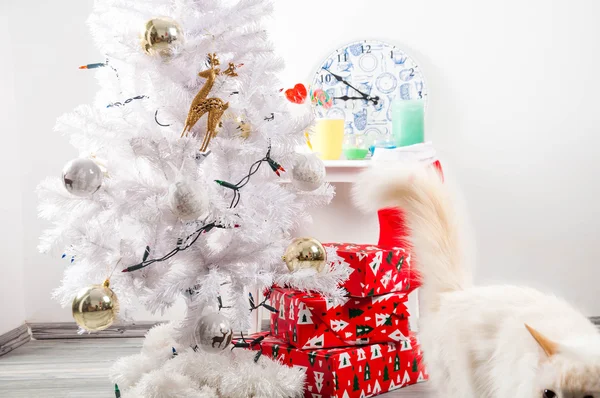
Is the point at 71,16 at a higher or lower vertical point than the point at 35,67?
higher

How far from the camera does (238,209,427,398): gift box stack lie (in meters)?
1.41

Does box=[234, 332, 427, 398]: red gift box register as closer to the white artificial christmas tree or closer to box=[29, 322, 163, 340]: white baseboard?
the white artificial christmas tree

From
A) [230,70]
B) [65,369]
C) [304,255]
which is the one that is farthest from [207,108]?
[65,369]

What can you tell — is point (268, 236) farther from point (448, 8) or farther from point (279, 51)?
point (448, 8)

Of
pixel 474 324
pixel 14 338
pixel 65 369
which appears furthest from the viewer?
pixel 14 338

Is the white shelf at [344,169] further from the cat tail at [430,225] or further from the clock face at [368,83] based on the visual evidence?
the cat tail at [430,225]

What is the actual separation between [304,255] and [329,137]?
0.76 meters

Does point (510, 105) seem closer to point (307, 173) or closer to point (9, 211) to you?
point (307, 173)

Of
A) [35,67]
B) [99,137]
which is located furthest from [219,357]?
[35,67]

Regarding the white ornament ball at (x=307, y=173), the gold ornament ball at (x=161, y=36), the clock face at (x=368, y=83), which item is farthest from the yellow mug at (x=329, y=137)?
the gold ornament ball at (x=161, y=36)

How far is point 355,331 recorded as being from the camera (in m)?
1.47

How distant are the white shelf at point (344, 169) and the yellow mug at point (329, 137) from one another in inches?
3.8

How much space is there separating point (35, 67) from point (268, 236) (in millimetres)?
1287

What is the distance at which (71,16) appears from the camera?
2.08 metres
